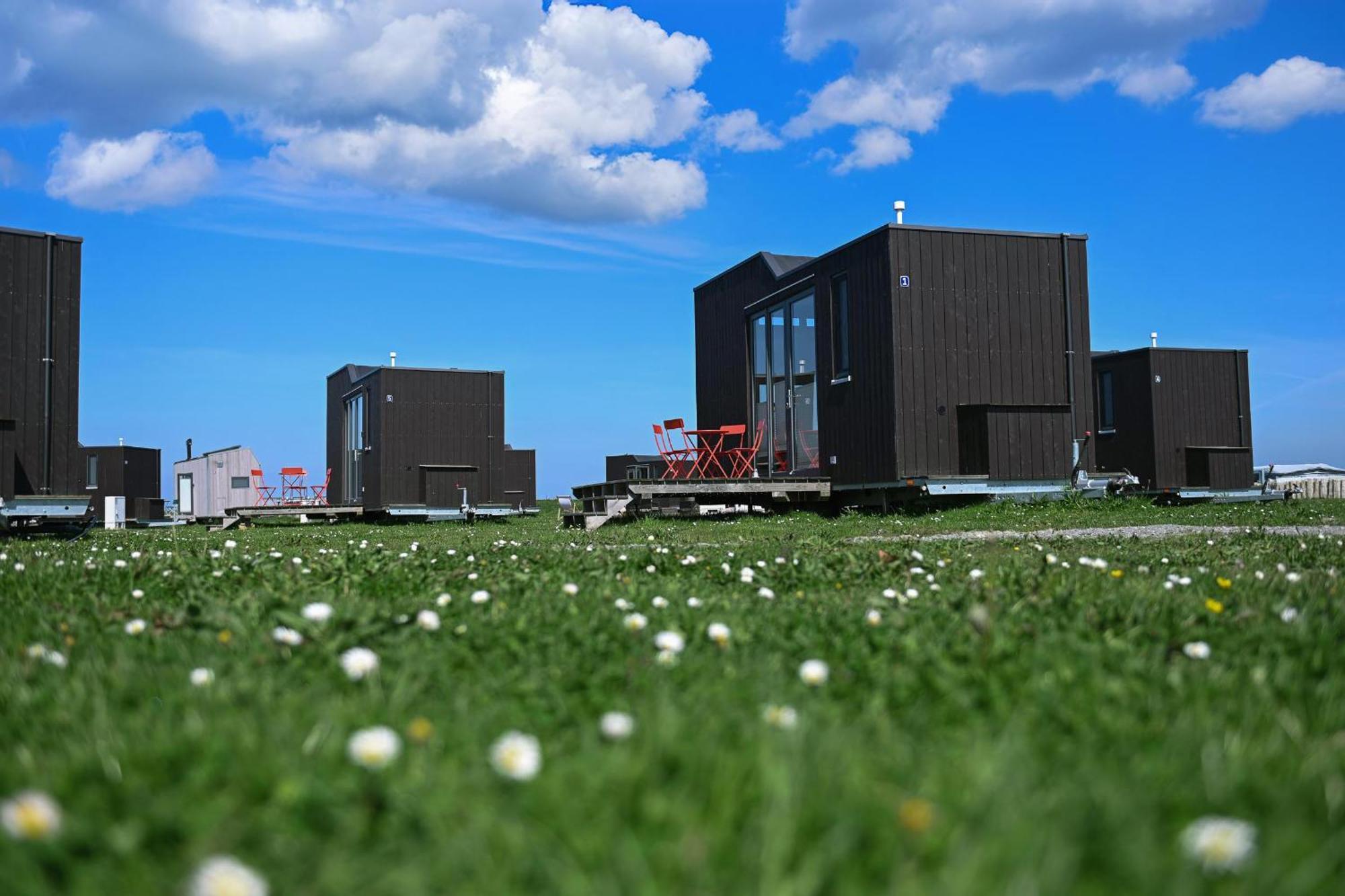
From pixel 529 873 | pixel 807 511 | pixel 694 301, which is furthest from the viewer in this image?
pixel 694 301

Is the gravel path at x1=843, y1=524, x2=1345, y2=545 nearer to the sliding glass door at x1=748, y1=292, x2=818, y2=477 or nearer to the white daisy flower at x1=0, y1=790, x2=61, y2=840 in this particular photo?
the white daisy flower at x1=0, y1=790, x2=61, y2=840

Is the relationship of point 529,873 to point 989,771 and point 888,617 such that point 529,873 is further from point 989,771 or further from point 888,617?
point 888,617

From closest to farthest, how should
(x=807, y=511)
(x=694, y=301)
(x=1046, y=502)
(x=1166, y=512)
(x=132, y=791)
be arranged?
1. (x=132, y=791)
2. (x=1166, y=512)
3. (x=1046, y=502)
4. (x=807, y=511)
5. (x=694, y=301)

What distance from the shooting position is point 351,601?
3600mm

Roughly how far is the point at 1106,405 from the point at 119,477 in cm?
3123

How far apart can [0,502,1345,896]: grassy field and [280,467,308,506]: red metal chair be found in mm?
28606

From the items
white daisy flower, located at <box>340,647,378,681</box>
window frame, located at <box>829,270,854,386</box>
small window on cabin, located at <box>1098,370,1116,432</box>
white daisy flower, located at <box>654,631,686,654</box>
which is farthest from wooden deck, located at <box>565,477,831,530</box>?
white daisy flower, located at <box>340,647,378,681</box>

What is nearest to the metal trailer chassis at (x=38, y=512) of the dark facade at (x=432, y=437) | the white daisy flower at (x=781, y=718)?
the dark facade at (x=432, y=437)

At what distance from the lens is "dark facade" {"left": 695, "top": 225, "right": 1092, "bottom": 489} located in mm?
16562

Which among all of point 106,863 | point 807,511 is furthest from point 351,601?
point 807,511

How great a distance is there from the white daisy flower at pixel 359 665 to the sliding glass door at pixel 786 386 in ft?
55.3

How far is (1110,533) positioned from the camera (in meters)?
10.1

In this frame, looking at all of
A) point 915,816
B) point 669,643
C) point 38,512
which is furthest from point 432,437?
point 915,816

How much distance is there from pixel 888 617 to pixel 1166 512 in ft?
41.3
